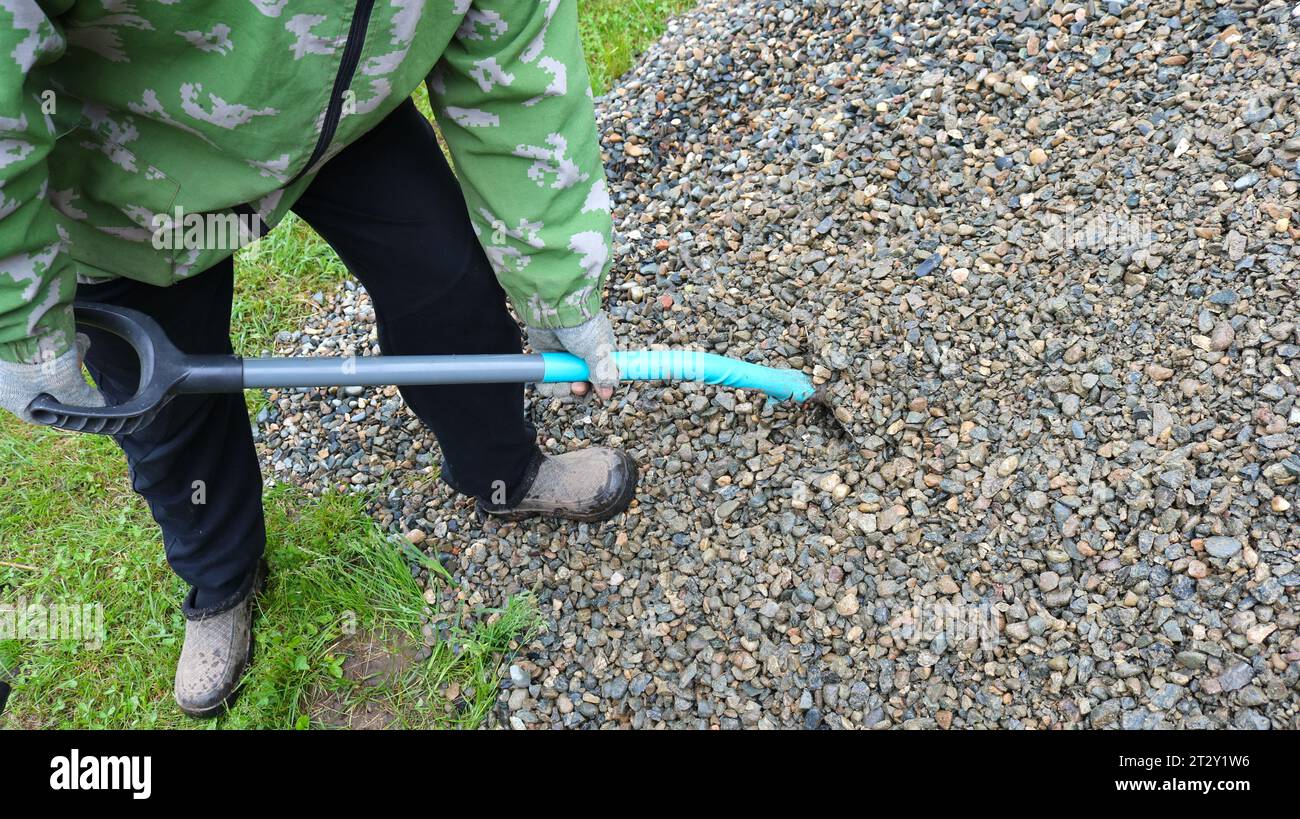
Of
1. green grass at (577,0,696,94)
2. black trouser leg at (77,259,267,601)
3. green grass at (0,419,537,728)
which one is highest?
green grass at (577,0,696,94)

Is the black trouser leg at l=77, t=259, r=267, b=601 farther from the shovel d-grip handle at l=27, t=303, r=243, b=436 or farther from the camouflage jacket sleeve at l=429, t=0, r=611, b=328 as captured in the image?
the camouflage jacket sleeve at l=429, t=0, r=611, b=328

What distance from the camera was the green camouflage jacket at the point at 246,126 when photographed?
1371mm

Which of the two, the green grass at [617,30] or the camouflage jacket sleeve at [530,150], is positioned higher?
the camouflage jacket sleeve at [530,150]

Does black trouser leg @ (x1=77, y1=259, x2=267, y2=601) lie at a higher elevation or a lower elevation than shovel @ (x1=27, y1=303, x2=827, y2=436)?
lower

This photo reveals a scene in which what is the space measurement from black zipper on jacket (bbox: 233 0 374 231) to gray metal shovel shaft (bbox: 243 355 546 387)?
0.36m

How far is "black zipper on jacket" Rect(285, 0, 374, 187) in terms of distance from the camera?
1.45 metres

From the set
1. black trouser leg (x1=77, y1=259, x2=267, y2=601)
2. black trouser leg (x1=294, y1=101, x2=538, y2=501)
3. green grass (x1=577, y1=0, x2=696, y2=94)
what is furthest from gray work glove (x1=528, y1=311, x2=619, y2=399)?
green grass (x1=577, y1=0, x2=696, y2=94)

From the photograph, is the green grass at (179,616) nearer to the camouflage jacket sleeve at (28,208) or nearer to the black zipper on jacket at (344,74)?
the camouflage jacket sleeve at (28,208)

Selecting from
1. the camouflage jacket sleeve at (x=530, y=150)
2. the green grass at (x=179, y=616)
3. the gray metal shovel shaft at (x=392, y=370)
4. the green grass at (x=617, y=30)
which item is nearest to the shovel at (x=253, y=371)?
the gray metal shovel shaft at (x=392, y=370)

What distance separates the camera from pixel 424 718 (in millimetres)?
2396

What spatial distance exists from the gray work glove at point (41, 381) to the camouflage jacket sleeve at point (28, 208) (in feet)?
0.08

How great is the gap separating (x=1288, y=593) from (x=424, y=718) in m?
2.05

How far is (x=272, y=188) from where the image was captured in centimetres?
162

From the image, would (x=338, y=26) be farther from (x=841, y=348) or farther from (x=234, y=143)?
(x=841, y=348)
